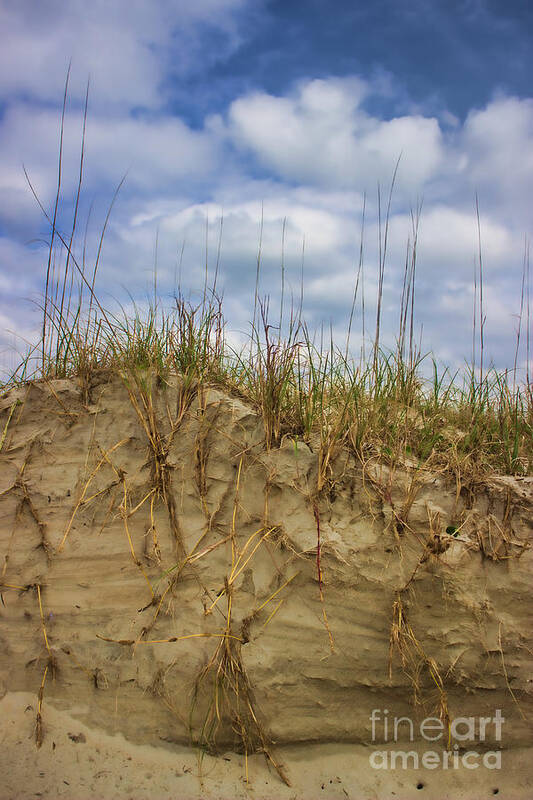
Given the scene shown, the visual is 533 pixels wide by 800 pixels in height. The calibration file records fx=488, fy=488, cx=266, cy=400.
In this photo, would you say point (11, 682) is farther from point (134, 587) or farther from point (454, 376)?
point (454, 376)

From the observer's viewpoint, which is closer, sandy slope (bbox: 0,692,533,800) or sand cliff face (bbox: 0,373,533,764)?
sandy slope (bbox: 0,692,533,800)

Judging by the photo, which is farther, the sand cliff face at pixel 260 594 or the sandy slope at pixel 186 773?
the sand cliff face at pixel 260 594

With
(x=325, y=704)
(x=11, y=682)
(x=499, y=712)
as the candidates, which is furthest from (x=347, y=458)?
(x=11, y=682)

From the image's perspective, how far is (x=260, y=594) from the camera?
2027mm

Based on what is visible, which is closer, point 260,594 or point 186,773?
point 186,773

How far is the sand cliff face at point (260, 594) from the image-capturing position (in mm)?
1990

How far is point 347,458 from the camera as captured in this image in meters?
2.17

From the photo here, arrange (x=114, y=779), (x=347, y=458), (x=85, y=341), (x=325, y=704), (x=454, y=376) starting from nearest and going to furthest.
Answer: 1. (x=114, y=779)
2. (x=325, y=704)
3. (x=347, y=458)
4. (x=85, y=341)
5. (x=454, y=376)

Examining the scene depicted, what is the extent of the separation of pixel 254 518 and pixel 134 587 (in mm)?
591

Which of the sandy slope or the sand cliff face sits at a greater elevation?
the sand cliff face

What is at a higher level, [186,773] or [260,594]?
[260,594]

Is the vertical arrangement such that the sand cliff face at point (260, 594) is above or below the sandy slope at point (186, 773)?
above

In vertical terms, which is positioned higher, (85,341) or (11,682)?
(85,341)

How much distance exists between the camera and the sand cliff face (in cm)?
199
